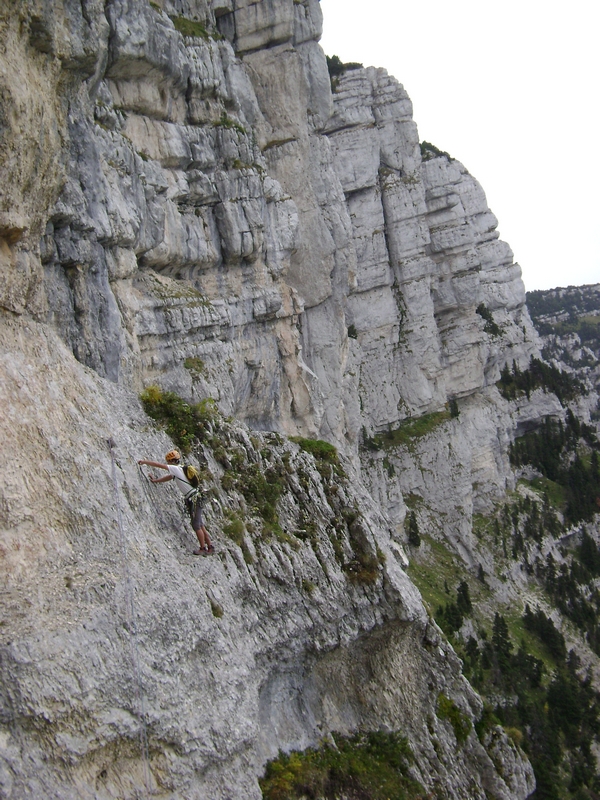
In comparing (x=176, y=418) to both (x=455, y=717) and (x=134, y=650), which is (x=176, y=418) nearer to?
(x=134, y=650)

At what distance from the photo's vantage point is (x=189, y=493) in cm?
1430

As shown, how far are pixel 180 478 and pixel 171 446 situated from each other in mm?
2921

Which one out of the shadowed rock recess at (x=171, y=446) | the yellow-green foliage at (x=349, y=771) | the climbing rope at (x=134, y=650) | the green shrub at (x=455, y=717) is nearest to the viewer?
the climbing rope at (x=134, y=650)

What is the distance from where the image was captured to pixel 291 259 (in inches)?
1567

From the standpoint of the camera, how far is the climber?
14125mm

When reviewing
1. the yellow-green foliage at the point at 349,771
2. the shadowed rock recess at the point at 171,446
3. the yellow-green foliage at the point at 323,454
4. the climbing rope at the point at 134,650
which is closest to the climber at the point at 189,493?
the shadowed rock recess at the point at 171,446

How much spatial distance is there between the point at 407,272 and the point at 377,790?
47612mm

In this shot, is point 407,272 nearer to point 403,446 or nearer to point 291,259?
point 403,446

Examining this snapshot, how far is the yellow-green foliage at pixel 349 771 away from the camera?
1442 centimetres

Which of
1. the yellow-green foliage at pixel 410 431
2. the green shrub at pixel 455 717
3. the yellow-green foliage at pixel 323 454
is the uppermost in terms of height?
the yellow-green foliage at pixel 410 431

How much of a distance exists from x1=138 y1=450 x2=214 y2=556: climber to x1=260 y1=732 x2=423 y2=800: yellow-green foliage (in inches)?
195

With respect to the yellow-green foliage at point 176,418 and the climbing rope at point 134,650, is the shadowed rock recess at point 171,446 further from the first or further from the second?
the yellow-green foliage at point 176,418

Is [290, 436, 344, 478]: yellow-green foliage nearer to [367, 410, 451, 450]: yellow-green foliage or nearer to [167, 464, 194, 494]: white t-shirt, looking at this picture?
[167, 464, 194, 494]: white t-shirt

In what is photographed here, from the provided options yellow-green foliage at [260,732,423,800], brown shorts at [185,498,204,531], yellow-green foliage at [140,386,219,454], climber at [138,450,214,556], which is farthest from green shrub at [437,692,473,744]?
yellow-green foliage at [140,386,219,454]
